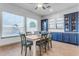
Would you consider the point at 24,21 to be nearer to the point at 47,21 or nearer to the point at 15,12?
the point at 15,12

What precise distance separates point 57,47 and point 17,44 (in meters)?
1.25

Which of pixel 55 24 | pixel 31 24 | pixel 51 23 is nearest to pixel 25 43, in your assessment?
pixel 31 24

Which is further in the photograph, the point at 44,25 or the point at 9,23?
the point at 44,25

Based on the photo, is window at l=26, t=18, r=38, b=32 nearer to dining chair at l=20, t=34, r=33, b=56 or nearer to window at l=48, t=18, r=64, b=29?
dining chair at l=20, t=34, r=33, b=56

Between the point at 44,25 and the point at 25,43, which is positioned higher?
the point at 44,25

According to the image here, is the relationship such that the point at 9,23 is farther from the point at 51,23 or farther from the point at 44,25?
the point at 51,23

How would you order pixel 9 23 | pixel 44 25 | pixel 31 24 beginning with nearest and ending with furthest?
1. pixel 9 23
2. pixel 31 24
3. pixel 44 25

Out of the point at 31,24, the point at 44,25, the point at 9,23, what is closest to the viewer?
the point at 9,23

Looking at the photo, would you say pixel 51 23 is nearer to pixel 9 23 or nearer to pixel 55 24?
pixel 55 24

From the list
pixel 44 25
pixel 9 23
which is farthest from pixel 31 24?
pixel 9 23

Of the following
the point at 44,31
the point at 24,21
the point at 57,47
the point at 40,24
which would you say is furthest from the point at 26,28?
the point at 57,47

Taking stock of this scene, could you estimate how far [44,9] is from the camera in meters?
2.46

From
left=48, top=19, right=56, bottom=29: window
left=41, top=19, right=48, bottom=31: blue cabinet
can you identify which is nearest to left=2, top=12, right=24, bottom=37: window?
left=41, top=19, right=48, bottom=31: blue cabinet

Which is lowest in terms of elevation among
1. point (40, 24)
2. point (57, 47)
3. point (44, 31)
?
point (57, 47)
